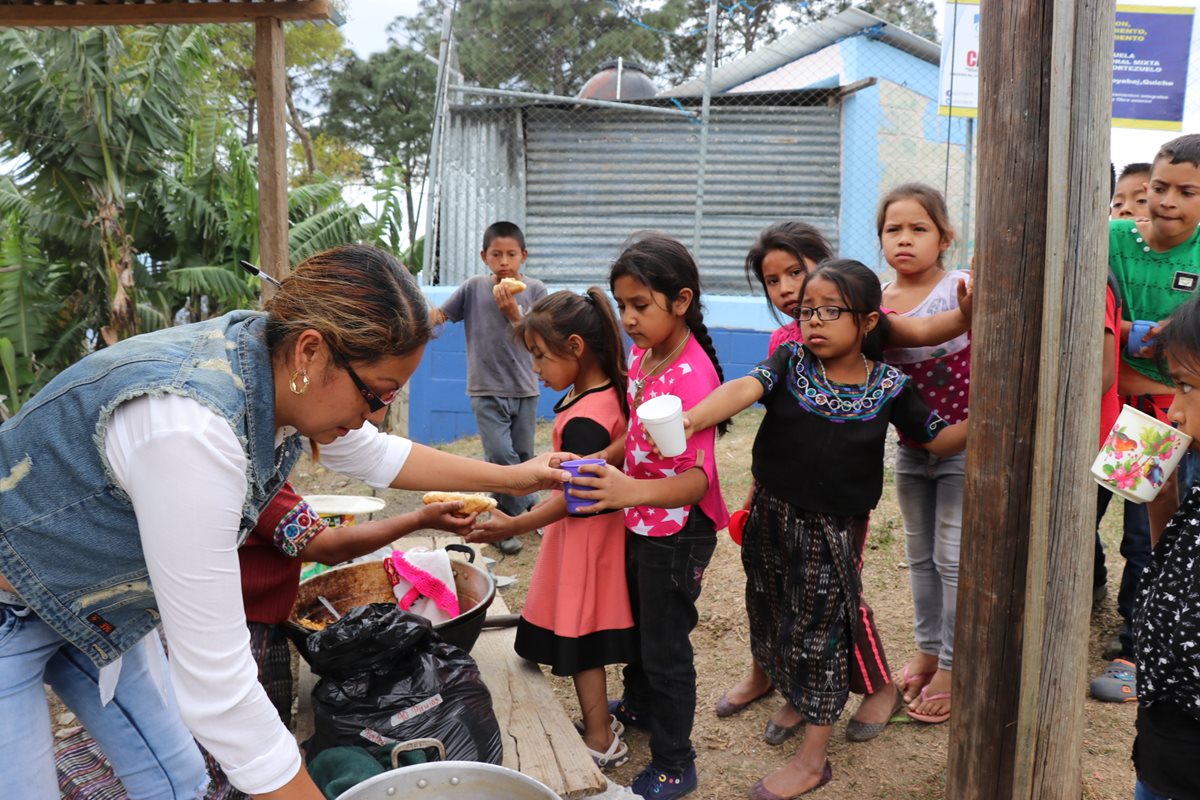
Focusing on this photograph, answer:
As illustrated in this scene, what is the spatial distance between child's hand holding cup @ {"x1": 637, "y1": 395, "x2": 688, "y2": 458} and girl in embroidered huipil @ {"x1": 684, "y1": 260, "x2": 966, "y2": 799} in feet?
1.04

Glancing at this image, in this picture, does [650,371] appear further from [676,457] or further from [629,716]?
[629,716]

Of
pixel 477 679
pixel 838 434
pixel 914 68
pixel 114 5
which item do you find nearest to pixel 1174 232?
pixel 838 434

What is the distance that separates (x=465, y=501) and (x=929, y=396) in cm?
162

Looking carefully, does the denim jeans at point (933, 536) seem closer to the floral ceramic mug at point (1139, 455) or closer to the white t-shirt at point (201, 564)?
the floral ceramic mug at point (1139, 455)

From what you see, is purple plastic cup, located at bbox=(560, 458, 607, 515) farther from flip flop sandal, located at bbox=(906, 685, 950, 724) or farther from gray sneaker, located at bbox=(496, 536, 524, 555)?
gray sneaker, located at bbox=(496, 536, 524, 555)

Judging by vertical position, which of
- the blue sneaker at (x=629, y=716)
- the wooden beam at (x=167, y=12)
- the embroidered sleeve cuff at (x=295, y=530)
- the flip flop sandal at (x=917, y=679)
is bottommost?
the blue sneaker at (x=629, y=716)

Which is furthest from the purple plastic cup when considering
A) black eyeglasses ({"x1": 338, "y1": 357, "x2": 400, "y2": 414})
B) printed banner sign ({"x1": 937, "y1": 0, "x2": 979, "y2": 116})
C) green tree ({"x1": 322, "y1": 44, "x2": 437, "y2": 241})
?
green tree ({"x1": 322, "y1": 44, "x2": 437, "y2": 241})

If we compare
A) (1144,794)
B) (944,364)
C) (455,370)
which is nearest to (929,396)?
(944,364)

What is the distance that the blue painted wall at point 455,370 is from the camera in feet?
27.2

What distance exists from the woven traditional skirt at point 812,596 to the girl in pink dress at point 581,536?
1.65 ft

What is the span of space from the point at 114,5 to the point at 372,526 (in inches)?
123

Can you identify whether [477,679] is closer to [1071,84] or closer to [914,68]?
[1071,84]

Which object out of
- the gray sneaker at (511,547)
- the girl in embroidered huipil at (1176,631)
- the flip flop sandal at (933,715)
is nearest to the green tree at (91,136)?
the gray sneaker at (511,547)

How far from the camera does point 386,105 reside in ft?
68.8
